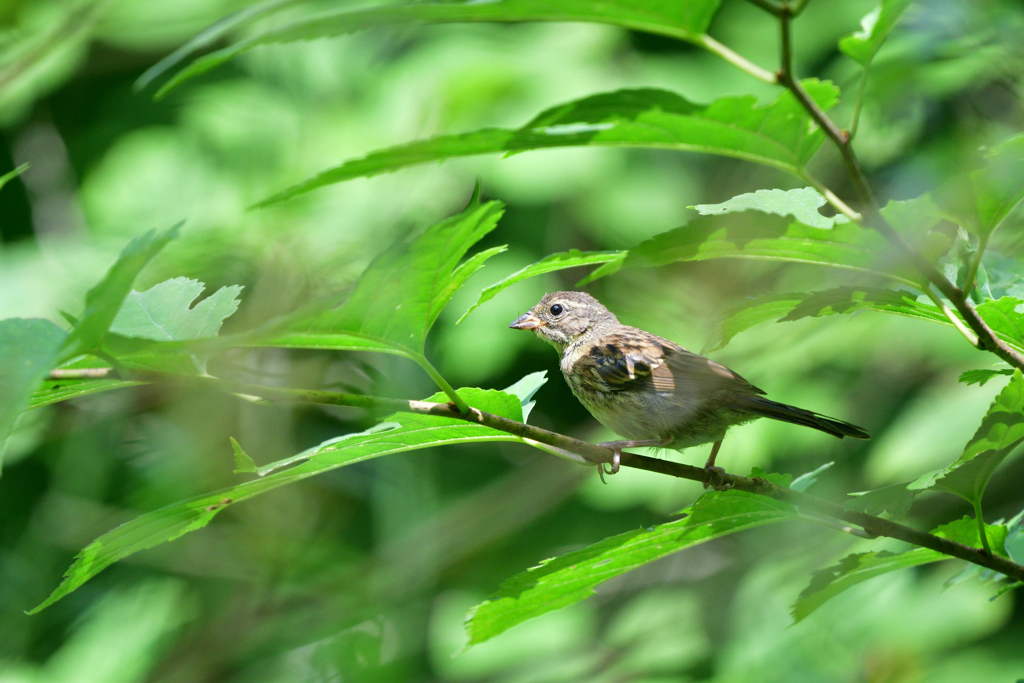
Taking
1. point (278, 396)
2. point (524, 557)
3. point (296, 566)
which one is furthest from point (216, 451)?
point (278, 396)

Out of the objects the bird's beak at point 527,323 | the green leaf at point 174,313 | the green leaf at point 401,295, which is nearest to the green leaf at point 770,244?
the green leaf at point 401,295

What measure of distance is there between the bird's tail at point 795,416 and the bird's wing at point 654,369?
0.15 feet

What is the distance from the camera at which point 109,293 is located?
2.73ft

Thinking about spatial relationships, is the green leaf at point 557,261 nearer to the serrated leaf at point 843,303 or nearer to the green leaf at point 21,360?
the serrated leaf at point 843,303

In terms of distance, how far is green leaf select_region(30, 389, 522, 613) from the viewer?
1.15 meters

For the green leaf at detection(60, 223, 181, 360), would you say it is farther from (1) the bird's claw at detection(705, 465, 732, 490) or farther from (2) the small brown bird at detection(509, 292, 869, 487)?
(2) the small brown bird at detection(509, 292, 869, 487)

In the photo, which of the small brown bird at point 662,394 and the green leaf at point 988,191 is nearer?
the green leaf at point 988,191

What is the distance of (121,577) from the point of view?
3455mm

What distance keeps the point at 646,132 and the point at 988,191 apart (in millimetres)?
522

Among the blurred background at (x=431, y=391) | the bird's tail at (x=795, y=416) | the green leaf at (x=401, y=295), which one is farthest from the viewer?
the blurred background at (x=431, y=391)

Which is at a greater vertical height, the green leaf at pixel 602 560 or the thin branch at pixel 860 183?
the thin branch at pixel 860 183

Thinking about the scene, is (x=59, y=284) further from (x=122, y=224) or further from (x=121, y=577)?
(x=121, y=577)

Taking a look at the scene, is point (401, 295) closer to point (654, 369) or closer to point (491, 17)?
point (491, 17)

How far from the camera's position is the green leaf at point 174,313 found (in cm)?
118
